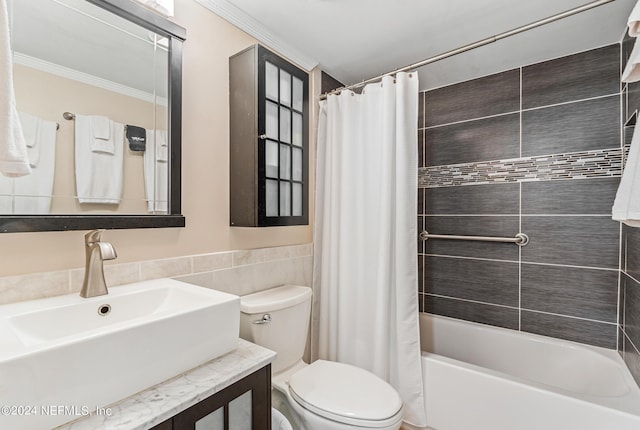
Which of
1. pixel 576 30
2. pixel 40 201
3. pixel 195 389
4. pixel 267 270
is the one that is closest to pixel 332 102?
pixel 267 270

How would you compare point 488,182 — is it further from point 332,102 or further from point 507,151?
point 332,102

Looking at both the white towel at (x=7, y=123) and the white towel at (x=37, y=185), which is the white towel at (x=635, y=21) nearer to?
the white towel at (x=7, y=123)

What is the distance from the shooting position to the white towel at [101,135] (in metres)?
1.10

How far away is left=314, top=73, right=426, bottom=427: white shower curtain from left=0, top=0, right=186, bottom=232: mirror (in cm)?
93

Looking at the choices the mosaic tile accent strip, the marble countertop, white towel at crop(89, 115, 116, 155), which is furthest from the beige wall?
the mosaic tile accent strip

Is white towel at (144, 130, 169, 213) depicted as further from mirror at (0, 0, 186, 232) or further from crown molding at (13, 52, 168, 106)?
crown molding at (13, 52, 168, 106)

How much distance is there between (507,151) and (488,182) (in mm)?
230

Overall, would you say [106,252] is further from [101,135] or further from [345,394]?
[345,394]

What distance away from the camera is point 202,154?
Result: 4.68 feet

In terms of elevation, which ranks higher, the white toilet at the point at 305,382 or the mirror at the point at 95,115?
the mirror at the point at 95,115

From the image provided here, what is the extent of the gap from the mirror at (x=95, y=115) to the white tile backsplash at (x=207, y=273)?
0.54ft

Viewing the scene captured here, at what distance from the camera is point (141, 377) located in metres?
0.75

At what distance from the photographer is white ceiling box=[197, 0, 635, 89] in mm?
1476

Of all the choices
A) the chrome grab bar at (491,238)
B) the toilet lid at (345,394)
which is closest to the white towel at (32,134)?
the toilet lid at (345,394)
